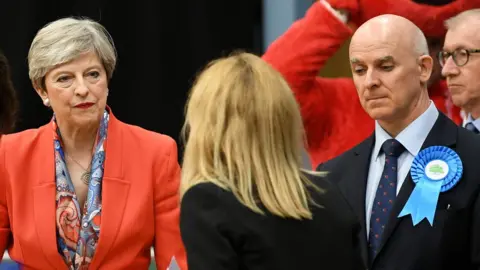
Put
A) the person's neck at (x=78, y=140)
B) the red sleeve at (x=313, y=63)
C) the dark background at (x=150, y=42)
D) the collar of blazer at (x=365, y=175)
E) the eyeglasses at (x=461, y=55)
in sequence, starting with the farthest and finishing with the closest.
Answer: the dark background at (x=150, y=42), the red sleeve at (x=313, y=63), the eyeglasses at (x=461, y=55), the person's neck at (x=78, y=140), the collar of blazer at (x=365, y=175)

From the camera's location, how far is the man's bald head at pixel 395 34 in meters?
3.55

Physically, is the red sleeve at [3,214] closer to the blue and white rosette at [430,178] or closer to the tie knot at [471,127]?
the blue and white rosette at [430,178]

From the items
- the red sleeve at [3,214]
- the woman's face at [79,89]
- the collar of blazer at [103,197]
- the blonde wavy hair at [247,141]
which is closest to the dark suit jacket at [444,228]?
the blonde wavy hair at [247,141]

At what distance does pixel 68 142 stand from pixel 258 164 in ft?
3.68

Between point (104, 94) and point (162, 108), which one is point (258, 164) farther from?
point (162, 108)

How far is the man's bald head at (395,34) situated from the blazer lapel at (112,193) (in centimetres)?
83

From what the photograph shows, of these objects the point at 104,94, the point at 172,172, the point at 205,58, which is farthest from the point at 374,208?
the point at 205,58

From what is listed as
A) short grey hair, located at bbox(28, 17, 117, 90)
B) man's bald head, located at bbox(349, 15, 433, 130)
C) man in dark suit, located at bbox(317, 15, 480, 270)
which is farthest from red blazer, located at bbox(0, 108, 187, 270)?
man's bald head, located at bbox(349, 15, 433, 130)

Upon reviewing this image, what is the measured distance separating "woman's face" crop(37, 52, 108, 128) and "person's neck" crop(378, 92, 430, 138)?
2.99 ft

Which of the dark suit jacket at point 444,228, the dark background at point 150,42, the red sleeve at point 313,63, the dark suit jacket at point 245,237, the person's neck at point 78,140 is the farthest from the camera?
the dark background at point 150,42

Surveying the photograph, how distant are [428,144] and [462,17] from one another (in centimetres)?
88

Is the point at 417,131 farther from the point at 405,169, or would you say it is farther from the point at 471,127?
the point at 471,127

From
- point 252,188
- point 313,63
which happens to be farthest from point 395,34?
point 252,188

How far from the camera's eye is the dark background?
5160mm
